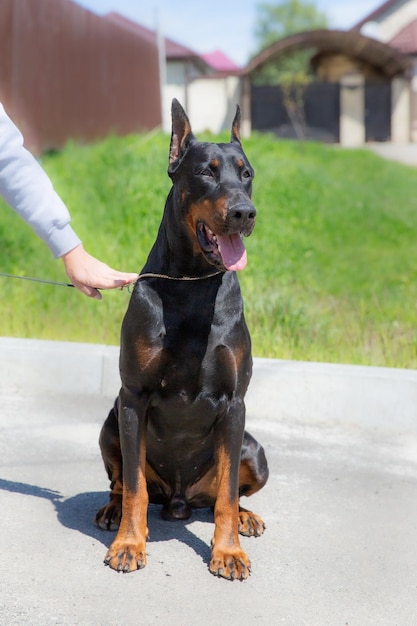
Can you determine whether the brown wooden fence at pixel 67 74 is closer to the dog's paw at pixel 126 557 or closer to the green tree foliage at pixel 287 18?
the dog's paw at pixel 126 557

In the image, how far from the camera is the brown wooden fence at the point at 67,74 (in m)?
17.5

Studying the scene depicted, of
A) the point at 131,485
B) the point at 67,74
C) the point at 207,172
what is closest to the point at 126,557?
the point at 131,485

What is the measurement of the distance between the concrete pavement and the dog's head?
1175 millimetres

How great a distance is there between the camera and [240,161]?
3.25 meters

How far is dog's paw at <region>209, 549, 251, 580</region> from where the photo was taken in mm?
3232

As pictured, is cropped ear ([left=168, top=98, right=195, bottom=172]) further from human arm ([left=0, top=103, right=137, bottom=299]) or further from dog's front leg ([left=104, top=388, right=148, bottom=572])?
dog's front leg ([left=104, top=388, right=148, bottom=572])

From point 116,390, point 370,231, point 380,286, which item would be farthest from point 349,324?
point 370,231

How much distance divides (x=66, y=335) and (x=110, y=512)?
2.72 metres

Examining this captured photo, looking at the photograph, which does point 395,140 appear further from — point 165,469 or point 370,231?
point 165,469

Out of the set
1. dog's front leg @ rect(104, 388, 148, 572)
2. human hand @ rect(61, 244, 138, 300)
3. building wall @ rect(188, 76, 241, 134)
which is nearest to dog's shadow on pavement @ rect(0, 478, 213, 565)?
dog's front leg @ rect(104, 388, 148, 572)

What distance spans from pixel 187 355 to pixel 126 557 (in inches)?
30.4

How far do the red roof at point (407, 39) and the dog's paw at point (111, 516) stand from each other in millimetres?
32832

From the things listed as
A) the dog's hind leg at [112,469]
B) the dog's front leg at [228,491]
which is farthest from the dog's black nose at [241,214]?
the dog's hind leg at [112,469]

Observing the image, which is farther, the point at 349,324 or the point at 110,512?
the point at 349,324
